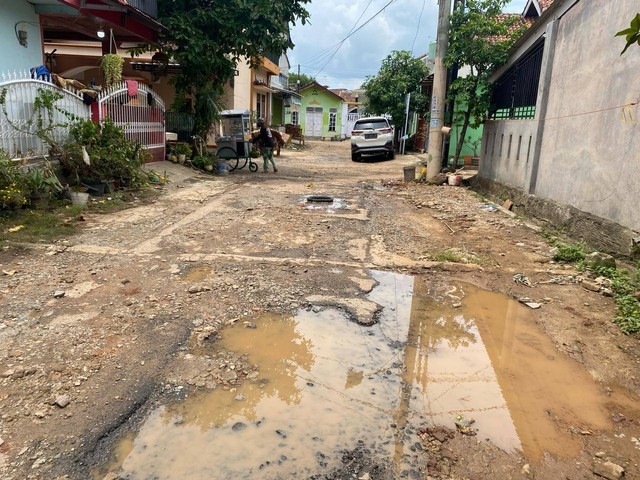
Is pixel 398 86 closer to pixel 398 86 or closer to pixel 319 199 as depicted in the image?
pixel 398 86

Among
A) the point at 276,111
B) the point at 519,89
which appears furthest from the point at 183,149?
the point at 276,111

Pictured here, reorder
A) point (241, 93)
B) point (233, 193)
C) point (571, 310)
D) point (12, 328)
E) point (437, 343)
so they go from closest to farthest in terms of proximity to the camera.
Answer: point (12, 328)
point (437, 343)
point (571, 310)
point (233, 193)
point (241, 93)

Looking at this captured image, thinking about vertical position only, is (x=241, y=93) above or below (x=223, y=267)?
above

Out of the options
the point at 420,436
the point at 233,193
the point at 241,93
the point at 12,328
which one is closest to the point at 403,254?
the point at 420,436

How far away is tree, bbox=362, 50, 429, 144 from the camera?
24562 millimetres

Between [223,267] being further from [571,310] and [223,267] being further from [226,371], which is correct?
[571,310]

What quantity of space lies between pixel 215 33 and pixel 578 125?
9353mm

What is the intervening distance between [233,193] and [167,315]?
660 cm

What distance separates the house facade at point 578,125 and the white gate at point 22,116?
7.69 metres

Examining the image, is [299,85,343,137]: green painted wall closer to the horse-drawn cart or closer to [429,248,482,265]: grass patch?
the horse-drawn cart

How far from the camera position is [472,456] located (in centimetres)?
236

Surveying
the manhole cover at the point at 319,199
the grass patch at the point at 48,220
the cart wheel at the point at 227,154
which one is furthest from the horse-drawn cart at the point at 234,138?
the grass patch at the point at 48,220

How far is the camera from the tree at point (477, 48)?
11.8 m

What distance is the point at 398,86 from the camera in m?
24.5
